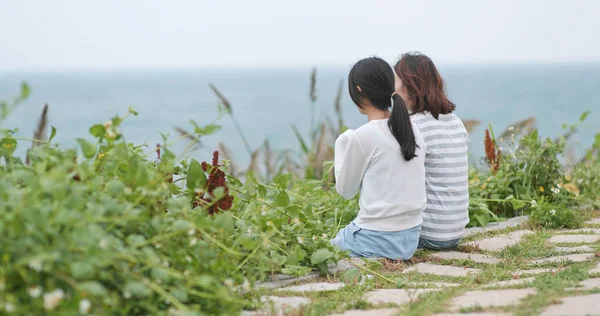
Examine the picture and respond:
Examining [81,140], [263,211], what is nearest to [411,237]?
[263,211]

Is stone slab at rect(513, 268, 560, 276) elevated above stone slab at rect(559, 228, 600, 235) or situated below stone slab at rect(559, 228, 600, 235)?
above

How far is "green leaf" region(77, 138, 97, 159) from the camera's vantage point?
86.7 inches

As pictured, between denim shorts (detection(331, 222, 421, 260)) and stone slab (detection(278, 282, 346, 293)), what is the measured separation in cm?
44

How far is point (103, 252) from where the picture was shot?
1.74 meters

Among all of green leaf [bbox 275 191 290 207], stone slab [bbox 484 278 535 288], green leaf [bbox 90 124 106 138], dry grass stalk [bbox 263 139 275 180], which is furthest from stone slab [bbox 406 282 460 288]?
dry grass stalk [bbox 263 139 275 180]

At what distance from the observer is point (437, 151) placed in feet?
11.2

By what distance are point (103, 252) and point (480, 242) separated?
8.06 ft

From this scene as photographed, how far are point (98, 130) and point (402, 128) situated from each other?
1388 millimetres

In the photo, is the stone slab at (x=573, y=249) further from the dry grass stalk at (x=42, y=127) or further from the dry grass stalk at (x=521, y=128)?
the dry grass stalk at (x=42, y=127)

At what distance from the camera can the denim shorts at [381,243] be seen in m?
3.21

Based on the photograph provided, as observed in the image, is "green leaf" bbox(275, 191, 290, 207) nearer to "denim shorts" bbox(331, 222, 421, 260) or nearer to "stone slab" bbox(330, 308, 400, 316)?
"denim shorts" bbox(331, 222, 421, 260)

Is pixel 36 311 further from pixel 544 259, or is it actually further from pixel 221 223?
pixel 544 259

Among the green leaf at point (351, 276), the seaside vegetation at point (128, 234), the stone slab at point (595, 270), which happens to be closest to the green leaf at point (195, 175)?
the seaside vegetation at point (128, 234)

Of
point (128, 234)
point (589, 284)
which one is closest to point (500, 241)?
point (589, 284)
